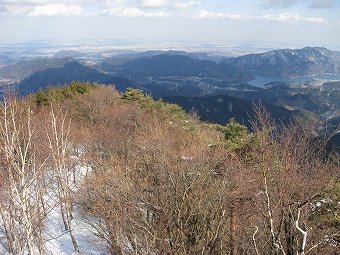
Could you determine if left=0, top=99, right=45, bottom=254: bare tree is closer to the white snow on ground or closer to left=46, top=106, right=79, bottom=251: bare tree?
left=46, top=106, right=79, bottom=251: bare tree

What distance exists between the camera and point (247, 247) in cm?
1414

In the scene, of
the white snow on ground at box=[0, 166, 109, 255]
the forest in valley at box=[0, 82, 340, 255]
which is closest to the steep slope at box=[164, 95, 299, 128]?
the white snow on ground at box=[0, 166, 109, 255]

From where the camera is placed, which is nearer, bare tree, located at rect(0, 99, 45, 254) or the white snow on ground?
bare tree, located at rect(0, 99, 45, 254)

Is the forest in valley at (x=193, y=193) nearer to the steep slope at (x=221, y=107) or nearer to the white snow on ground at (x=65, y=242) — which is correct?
the white snow on ground at (x=65, y=242)

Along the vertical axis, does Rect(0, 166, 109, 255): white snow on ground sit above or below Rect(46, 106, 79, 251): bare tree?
below

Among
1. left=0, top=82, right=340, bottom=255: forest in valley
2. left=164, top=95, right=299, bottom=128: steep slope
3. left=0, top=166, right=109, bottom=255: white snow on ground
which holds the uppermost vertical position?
left=0, top=82, right=340, bottom=255: forest in valley

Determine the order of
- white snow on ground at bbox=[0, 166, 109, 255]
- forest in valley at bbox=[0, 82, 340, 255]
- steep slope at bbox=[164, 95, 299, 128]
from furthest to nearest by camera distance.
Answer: steep slope at bbox=[164, 95, 299, 128], white snow on ground at bbox=[0, 166, 109, 255], forest in valley at bbox=[0, 82, 340, 255]

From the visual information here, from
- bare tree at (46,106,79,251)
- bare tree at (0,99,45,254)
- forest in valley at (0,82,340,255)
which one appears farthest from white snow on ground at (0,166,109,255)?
bare tree at (0,99,45,254)

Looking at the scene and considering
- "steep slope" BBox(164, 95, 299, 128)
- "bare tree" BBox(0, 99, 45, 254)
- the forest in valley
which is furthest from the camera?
"steep slope" BBox(164, 95, 299, 128)

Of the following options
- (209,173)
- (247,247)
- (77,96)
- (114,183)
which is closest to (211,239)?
(247,247)

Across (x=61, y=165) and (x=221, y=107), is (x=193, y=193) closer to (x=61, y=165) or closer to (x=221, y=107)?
(x=61, y=165)

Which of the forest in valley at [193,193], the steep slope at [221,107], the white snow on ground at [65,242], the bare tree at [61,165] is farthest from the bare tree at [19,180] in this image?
the steep slope at [221,107]

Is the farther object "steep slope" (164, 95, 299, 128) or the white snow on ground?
"steep slope" (164, 95, 299, 128)

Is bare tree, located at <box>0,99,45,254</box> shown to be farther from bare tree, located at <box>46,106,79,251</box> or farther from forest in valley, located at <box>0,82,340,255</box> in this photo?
bare tree, located at <box>46,106,79,251</box>
